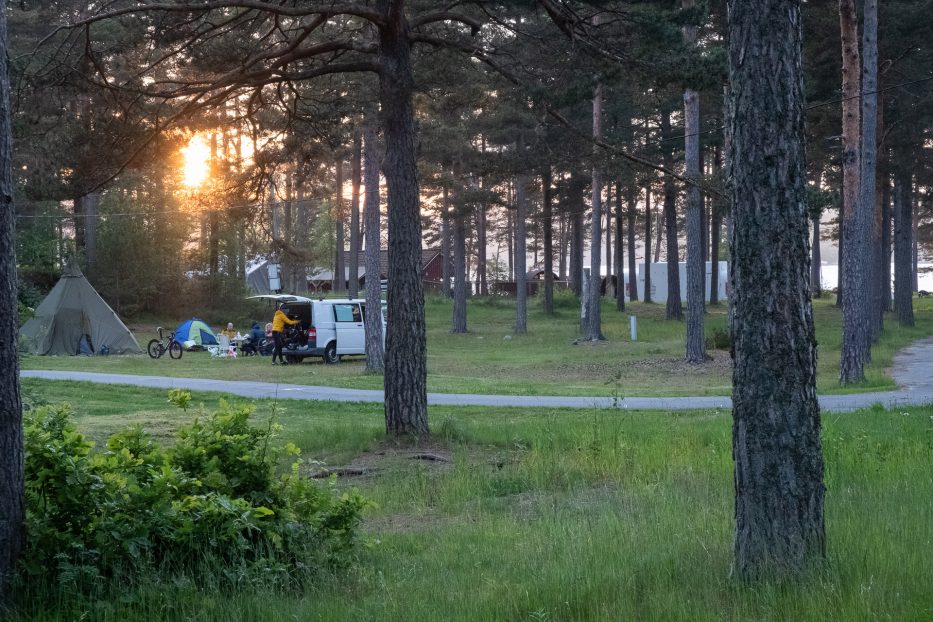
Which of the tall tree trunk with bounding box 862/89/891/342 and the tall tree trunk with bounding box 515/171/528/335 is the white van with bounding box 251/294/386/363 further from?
the tall tree trunk with bounding box 862/89/891/342

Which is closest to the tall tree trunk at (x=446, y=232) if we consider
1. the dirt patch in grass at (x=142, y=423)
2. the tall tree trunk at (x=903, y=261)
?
the tall tree trunk at (x=903, y=261)

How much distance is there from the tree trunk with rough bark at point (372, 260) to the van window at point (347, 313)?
3622 millimetres

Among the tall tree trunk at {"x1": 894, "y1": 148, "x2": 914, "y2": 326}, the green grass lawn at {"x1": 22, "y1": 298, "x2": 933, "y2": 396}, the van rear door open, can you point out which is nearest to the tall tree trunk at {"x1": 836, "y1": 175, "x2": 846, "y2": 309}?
the tall tree trunk at {"x1": 894, "y1": 148, "x2": 914, "y2": 326}

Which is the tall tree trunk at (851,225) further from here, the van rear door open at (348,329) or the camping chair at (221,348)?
the camping chair at (221,348)

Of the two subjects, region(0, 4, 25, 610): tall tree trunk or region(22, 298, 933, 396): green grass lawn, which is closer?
region(0, 4, 25, 610): tall tree trunk

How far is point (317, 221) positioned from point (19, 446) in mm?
83989

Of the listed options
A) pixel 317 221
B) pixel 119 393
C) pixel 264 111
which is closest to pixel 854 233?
pixel 264 111

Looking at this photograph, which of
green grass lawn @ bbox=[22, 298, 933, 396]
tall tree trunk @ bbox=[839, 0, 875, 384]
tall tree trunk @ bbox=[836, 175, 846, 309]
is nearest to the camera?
tall tree trunk @ bbox=[839, 0, 875, 384]

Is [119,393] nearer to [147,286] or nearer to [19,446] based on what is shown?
[19,446]

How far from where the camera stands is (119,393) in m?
19.7

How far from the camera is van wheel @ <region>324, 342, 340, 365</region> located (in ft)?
99.4

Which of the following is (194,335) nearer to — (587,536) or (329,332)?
(329,332)

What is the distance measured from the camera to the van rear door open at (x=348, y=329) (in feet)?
99.9

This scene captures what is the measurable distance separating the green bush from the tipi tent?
96.5ft
